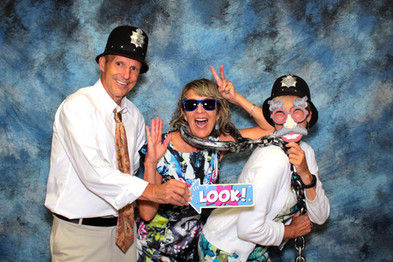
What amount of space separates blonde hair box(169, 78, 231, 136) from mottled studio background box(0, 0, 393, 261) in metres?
0.85

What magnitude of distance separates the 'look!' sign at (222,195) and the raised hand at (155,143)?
0.41 meters

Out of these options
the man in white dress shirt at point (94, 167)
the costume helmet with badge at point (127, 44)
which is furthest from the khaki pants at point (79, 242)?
the costume helmet with badge at point (127, 44)

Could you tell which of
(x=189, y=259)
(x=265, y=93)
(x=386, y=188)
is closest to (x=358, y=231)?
(x=386, y=188)

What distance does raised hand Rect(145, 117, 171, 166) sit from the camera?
2.49 m

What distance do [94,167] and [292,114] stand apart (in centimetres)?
115

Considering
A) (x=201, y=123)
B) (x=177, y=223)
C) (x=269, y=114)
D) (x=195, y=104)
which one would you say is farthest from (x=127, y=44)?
(x=177, y=223)

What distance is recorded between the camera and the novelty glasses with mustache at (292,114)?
2.36 metres

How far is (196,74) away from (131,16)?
0.75 m

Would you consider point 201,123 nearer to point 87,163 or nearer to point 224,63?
point 87,163

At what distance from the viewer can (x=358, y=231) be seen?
3.87 m

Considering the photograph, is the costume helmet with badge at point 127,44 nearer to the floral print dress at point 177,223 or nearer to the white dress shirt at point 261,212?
the floral print dress at point 177,223

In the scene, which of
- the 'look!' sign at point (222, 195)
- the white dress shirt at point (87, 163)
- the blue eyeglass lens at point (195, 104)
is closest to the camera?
the 'look!' sign at point (222, 195)

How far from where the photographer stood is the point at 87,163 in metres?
2.30

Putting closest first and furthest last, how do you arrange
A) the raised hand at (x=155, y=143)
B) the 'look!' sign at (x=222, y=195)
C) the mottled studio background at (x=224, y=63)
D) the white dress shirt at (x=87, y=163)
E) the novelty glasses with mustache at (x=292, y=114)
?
1. the 'look!' sign at (x=222, y=195)
2. the white dress shirt at (x=87, y=163)
3. the novelty glasses with mustache at (x=292, y=114)
4. the raised hand at (x=155, y=143)
5. the mottled studio background at (x=224, y=63)
